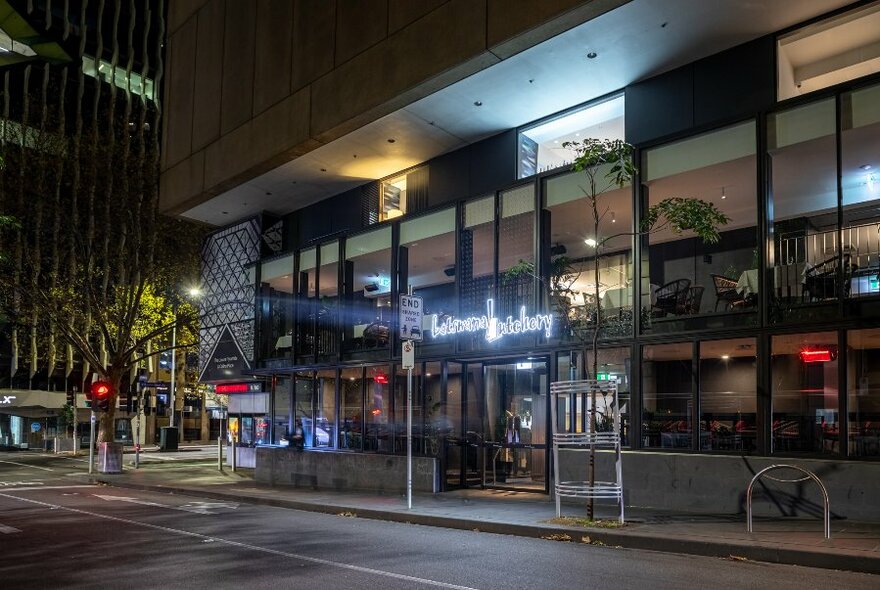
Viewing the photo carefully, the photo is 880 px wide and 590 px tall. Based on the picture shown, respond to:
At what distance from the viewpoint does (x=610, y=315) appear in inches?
619

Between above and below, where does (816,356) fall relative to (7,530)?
above

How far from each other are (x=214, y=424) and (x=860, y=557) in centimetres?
6614

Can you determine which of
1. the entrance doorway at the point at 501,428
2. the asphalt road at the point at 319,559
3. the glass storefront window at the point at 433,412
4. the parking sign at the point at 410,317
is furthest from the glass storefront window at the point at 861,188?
the glass storefront window at the point at 433,412

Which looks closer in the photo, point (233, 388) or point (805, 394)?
point (805, 394)

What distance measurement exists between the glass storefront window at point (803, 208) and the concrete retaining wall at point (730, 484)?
2.51m

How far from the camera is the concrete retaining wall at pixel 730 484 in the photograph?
1145cm

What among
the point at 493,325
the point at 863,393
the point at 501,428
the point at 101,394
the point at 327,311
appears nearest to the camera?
the point at 863,393

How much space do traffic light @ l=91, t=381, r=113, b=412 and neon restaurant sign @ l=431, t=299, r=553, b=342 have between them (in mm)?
13127

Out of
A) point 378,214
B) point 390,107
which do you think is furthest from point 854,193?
point 378,214

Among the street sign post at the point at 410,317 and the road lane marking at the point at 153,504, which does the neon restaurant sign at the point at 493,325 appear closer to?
the street sign post at the point at 410,317

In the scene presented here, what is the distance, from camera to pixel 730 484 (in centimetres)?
1277

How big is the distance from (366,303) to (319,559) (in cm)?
1320

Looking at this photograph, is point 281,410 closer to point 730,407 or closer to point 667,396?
point 667,396

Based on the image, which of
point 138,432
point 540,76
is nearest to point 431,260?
point 540,76
